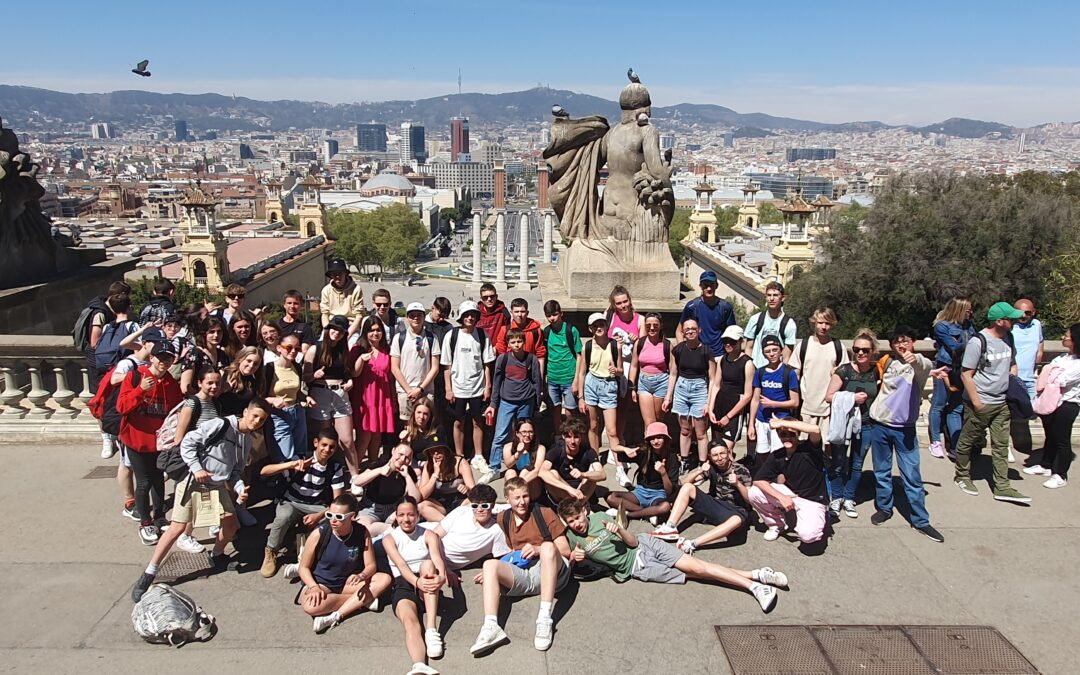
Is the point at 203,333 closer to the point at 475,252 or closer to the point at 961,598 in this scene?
the point at 961,598

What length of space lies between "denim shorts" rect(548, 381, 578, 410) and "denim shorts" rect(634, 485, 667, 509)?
3.68 ft

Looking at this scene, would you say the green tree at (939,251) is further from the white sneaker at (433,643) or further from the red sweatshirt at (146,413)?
the red sweatshirt at (146,413)

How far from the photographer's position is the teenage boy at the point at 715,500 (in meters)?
5.54

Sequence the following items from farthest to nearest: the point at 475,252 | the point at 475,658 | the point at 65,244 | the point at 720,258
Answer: the point at 475,252 < the point at 720,258 < the point at 65,244 < the point at 475,658

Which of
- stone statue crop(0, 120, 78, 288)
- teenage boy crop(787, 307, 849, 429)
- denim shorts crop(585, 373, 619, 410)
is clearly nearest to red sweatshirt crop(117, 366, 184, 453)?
denim shorts crop(585, 373, 619, 410)

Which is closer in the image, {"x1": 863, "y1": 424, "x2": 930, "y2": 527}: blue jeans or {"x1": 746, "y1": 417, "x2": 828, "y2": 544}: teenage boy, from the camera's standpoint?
Answer: {"x1": 746, "y1": 417, "x2": 828, "y2": 544}: teenage boy

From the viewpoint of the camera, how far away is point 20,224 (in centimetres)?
855

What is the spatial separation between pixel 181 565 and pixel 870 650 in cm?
449

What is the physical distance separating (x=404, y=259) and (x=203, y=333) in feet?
249

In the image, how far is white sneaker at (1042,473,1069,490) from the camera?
21.8 feet

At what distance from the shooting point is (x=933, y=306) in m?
22.5

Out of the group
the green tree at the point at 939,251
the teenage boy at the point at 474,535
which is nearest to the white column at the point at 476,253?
the green tree at the point at 939,251

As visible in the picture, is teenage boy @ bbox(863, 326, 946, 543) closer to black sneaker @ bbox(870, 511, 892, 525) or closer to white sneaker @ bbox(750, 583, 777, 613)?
black sneaker @ bbox(870, 511, 892, 525)

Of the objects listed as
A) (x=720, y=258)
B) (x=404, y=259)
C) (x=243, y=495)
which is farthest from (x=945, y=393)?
(x=404, y=259)
